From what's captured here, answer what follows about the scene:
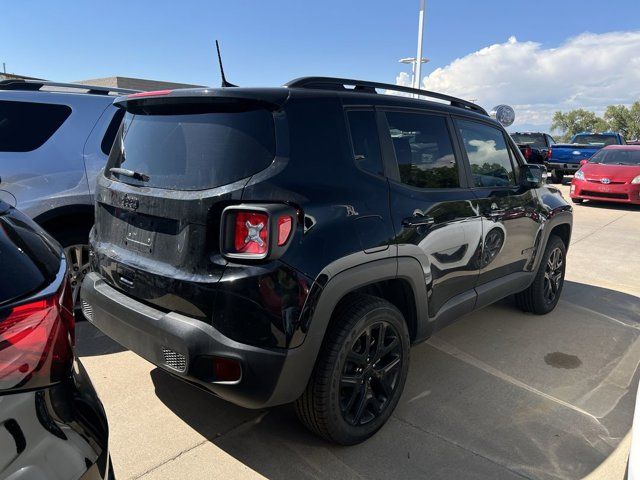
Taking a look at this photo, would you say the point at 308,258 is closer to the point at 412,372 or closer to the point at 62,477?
the point at 62,477

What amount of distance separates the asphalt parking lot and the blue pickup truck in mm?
14222

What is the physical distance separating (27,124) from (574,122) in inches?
3469

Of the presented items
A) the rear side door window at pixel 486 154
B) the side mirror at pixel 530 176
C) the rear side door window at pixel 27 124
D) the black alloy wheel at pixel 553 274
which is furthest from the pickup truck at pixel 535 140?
the rear side door window at pixel 27 124

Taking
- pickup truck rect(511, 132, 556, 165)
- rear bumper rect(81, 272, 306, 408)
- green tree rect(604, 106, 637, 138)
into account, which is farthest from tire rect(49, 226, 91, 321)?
green tree rect(604, 106, 637, 138)

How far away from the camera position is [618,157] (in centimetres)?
1251

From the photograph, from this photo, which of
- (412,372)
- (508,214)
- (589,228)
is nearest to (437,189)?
(508,214)

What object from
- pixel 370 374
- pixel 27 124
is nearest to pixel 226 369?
pixel 370 374

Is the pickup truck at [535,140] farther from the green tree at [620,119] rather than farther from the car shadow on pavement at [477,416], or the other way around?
the green tree at [620,119]

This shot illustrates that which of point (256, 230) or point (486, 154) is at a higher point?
point (486, 154)

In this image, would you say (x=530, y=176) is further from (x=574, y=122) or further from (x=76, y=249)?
(x=574, y=122)

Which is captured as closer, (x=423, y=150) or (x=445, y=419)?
(x=445, y=419)

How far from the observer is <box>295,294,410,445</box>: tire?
2404 millimetres

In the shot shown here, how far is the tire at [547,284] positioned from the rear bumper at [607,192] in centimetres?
798

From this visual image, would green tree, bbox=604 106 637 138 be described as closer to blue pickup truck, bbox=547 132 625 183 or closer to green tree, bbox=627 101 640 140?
green tree, bbox=627 101 640 140
